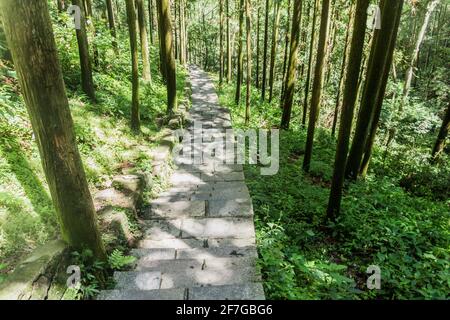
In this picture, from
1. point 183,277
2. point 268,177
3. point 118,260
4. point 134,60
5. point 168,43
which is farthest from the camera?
point 168,43

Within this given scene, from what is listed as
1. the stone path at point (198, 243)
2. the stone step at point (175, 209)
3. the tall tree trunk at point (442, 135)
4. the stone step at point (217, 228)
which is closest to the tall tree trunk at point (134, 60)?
the stone path at point (198, 243)

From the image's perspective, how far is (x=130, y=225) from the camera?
6098 mm

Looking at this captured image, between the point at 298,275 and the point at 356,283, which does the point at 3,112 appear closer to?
the point at 298,275

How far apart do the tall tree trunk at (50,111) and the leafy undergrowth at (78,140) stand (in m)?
0.94

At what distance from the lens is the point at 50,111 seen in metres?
3.60

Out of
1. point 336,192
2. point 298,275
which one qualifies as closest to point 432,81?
point 336,192

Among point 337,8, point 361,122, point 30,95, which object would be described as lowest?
point 361,122

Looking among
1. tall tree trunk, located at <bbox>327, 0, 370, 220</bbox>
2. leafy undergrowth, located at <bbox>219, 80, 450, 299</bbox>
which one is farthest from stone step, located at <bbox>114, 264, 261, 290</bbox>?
tall tree trunk, located at <bbox>327, 0, 370, 220</bbox>

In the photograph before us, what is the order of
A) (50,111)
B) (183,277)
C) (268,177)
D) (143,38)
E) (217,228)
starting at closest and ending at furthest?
(50,111) → (183,277) → (217,228) → (268,177) → (143,38)

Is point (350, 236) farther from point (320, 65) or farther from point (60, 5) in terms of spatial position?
point (60, 5)

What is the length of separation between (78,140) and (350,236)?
6.59m

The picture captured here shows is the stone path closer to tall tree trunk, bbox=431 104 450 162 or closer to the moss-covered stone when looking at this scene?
the moss-covered stone

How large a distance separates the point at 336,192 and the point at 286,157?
4.72 m

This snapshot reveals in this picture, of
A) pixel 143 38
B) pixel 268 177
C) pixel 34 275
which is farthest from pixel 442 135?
pixel 143 38
